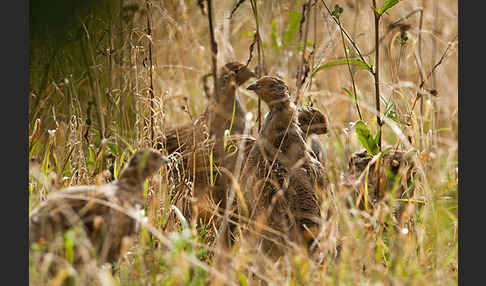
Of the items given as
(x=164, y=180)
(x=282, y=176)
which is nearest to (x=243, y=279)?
(x=282, y=176)

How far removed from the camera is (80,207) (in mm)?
2717

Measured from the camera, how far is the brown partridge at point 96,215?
8.67 feet

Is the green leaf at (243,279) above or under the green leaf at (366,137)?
under

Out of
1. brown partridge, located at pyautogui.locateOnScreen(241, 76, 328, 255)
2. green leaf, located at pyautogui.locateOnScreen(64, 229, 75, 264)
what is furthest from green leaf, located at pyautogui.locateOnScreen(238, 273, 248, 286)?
green leaf, located at pyautogui.locateOnScreen(64, 229, 75, 264)

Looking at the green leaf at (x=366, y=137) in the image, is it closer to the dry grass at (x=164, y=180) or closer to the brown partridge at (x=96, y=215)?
the dry grass at (x=164, y=180)

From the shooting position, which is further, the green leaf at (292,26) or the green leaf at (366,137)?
the green leaf at (292,26)

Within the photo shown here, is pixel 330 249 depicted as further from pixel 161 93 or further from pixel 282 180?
pixel 161 93

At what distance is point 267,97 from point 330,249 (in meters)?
1.10

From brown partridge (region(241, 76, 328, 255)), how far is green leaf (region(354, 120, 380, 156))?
13.9 inches

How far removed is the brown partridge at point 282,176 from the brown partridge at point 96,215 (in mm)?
824

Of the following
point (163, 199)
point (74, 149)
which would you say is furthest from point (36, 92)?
point (163, 199)

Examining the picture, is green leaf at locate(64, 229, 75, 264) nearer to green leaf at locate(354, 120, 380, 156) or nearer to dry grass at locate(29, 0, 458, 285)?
dry grass at locate(29, 0, 458, 285)

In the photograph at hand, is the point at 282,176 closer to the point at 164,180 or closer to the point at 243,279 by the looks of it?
the point at 243,279

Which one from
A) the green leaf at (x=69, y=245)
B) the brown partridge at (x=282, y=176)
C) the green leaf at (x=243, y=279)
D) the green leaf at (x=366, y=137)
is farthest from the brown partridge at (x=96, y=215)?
the green leaf at (x=366, y=137)
